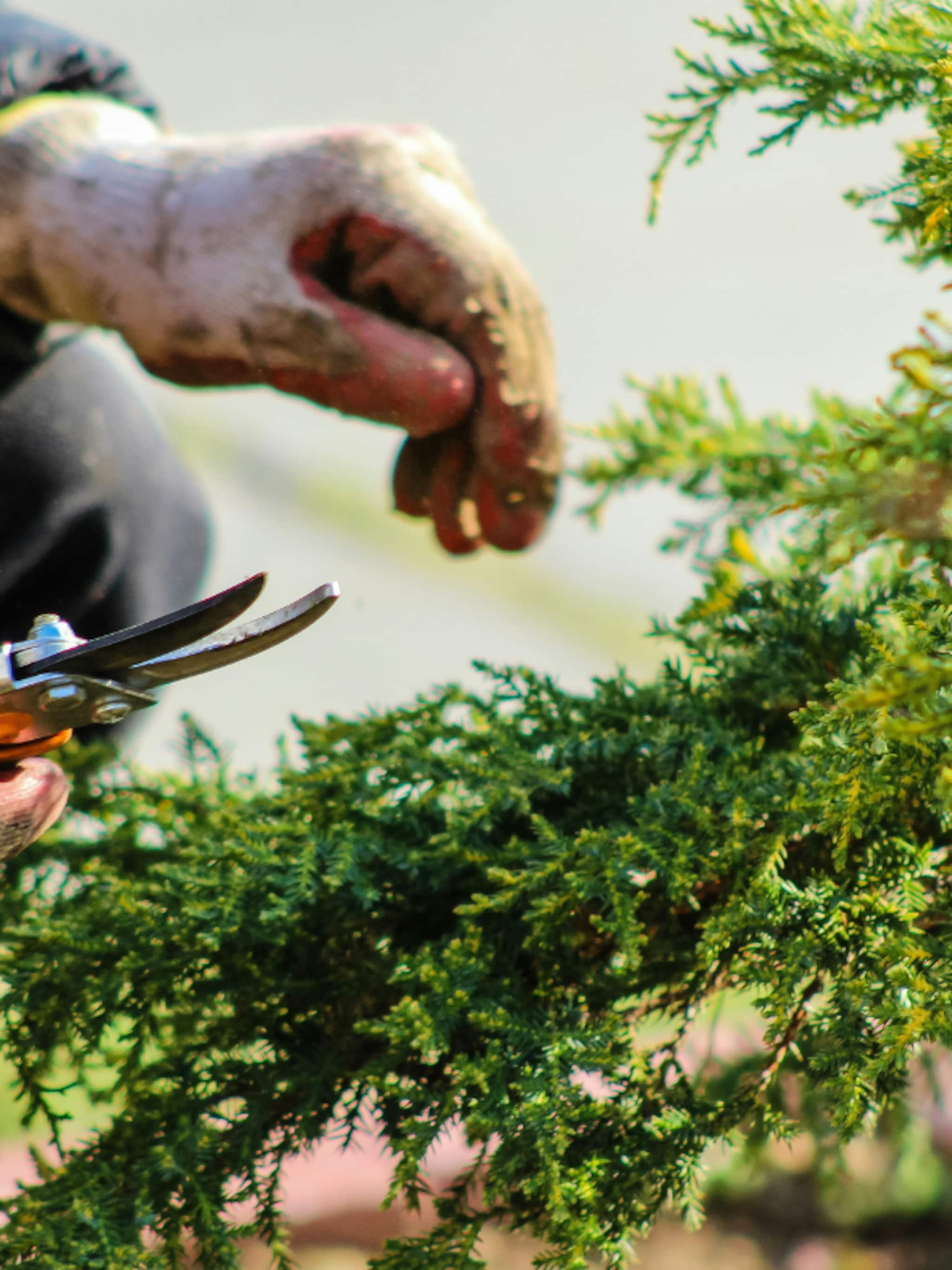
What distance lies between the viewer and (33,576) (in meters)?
0.71

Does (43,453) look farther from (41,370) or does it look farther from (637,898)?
(637,898)

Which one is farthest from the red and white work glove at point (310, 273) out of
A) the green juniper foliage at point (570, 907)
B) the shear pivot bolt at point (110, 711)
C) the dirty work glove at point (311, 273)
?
the shear pivot bolt at point (110, 711)

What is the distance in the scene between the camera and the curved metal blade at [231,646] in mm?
405

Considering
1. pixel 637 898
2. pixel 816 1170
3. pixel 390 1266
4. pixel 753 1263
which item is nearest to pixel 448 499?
pixel 637 898

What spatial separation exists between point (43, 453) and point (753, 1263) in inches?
41.1

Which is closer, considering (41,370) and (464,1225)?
(464,1225)

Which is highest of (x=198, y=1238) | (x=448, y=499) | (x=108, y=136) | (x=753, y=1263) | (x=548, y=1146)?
(x=108, y=136)

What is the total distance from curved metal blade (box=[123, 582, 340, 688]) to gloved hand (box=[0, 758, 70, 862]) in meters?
0.06

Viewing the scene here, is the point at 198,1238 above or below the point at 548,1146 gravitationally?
below

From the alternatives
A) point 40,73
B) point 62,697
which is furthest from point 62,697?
point 40,73

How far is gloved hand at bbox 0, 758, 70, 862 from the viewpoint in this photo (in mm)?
434

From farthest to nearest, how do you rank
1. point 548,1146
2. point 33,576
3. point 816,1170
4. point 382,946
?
point 816,1170
point 33,576
point 382,946
point 548,1146

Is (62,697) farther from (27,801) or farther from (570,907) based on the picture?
(570,907)

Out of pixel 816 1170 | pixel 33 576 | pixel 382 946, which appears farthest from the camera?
pixel 816 1170
